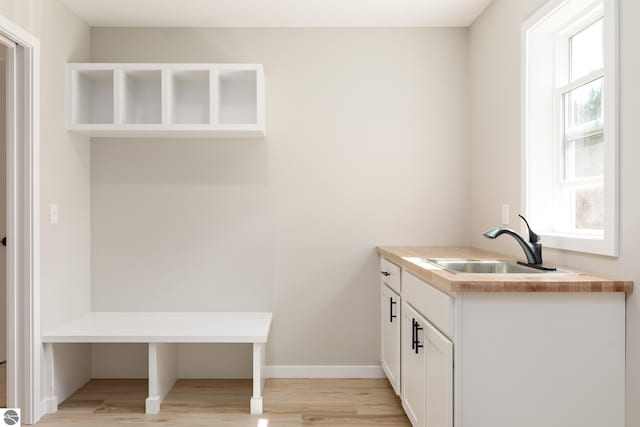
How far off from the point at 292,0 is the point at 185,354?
2393 mm

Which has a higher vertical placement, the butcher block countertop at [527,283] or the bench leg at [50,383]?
the butcher block countertop at [527,283]

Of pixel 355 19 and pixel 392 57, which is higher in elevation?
pixel 355 19

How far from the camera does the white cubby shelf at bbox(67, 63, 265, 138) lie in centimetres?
292

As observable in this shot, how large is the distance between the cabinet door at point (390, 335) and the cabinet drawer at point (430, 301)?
0.27 meters

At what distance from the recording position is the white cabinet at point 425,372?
176 centimetres

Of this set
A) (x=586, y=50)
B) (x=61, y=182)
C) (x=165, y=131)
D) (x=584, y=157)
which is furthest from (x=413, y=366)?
(x=61, y=182)

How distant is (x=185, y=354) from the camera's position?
3.30 m

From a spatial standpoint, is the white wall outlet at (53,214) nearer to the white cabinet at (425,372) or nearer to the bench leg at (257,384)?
the bench leg at (257,384)

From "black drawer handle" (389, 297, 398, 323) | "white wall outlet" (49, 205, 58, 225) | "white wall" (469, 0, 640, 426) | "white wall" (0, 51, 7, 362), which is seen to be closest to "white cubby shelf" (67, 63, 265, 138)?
"white wall outlet" (49, 205, 58, 225)

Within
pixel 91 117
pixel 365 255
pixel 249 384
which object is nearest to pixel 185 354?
pixel 249 384

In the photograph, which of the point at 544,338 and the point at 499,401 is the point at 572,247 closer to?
the point at 544,338

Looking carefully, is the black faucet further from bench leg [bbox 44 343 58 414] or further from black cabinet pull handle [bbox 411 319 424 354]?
bench leg [bbox 44 343 58 414]

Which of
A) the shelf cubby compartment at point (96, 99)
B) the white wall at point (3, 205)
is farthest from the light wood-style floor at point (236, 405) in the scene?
the shelf cubby compartment at point (96, 99)

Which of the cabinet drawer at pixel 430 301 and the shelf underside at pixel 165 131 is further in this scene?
the shelf underside at pixel 165 131
